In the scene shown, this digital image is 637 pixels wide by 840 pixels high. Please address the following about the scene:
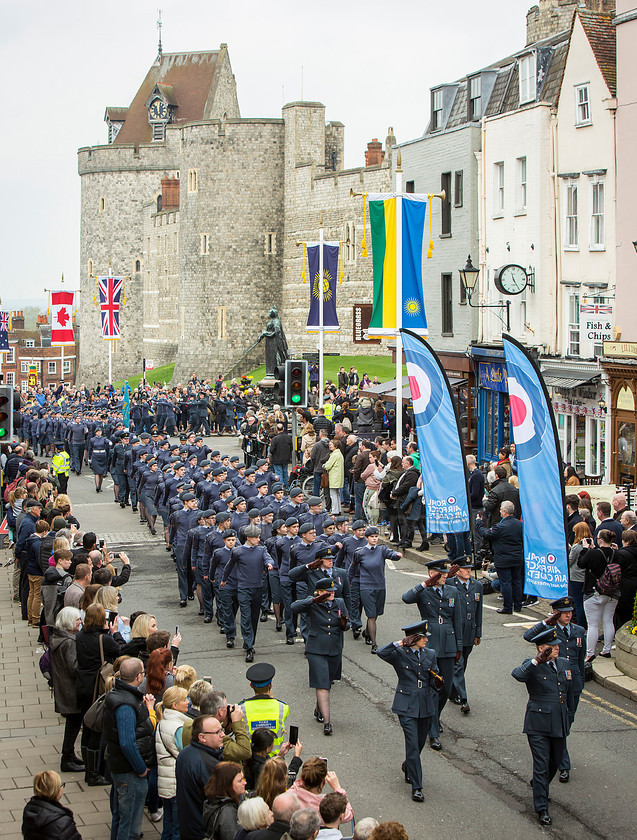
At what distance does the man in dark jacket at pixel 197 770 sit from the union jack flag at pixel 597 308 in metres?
17.1

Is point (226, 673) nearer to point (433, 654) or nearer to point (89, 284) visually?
point (433, 654)

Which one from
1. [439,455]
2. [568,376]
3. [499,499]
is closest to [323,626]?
[439,455]

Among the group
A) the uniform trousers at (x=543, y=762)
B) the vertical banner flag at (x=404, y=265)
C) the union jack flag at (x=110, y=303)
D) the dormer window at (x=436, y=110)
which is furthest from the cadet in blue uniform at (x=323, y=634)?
the union jack flag at (x=110, y=303)

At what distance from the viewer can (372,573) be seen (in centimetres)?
1362

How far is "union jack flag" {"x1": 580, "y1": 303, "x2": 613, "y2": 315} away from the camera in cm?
2269

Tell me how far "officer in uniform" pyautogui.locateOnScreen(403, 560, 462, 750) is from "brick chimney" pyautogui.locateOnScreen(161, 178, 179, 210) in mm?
63398

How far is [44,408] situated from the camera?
38750 millimetres

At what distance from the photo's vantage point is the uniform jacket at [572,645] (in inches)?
379

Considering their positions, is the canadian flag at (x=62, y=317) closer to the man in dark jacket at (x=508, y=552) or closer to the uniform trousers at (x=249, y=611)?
the man in dark jacket at (x=508, y=552)

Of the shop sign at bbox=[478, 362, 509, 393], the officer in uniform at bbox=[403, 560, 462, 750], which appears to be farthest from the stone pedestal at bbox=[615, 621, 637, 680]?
the shop sign at bbox=[478, 362, 509, 393]

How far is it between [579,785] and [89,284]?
7120cm

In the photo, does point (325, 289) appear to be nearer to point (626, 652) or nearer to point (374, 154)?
point (626, 652)

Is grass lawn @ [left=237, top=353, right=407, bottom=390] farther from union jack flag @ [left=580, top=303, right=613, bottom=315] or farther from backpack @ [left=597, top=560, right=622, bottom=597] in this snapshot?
backpack @ [left=597, top=560, right=622, bottom=597]

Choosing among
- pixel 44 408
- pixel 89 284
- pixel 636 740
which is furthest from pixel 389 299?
pixel 89 284
